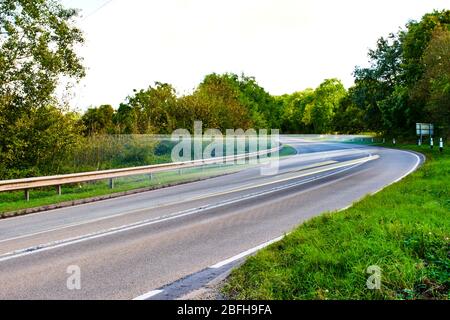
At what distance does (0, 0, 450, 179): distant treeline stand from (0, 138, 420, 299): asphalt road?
25.9 feet

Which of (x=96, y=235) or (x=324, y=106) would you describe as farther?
(x=324, y=106)

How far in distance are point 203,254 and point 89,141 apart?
1861cm

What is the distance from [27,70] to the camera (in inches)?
788

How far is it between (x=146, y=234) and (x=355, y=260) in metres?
4.46

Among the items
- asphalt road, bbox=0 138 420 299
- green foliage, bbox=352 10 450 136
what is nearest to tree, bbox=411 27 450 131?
green foliage, bbox=352 10 450 136

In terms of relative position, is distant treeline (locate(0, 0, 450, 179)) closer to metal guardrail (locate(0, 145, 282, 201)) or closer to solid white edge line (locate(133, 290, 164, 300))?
metal guardrail (locate(0, 145, 282, 201))

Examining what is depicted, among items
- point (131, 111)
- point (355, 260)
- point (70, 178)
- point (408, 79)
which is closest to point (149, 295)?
point (355, 260)

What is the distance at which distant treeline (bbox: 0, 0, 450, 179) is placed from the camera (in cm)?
1962

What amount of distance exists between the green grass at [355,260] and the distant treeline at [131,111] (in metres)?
15.0

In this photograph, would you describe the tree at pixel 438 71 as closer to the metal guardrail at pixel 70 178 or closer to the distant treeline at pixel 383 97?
the distant treeline at pixel 383 97

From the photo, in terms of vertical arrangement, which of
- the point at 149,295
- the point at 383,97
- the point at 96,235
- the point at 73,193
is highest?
the point at 383,97

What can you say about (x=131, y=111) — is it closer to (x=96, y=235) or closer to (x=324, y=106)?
(x=96, y=235)
